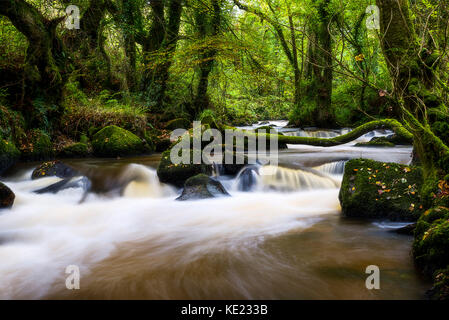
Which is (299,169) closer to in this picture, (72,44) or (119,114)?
(119,114)

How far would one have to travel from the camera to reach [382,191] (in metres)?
4.04

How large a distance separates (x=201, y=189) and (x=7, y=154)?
462 cm

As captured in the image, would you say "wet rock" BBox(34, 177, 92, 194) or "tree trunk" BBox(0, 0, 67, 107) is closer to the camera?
"wet rock" BBox(34, 177, 92, 194)

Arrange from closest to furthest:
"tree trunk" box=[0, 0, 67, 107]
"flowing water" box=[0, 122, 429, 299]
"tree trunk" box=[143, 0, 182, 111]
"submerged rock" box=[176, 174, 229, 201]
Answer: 1. "flowing water" box=[0, 122, 429, 299]
2. "submerged rock" box=[176, 174, 229, 201]
3. "tree trunk" box=[0, 0, 67, 107]
4. "tree trunk" box=[143, 0, 182, 111]

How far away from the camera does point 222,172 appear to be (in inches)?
273

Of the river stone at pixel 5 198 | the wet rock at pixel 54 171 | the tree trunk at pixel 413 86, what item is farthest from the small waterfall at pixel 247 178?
the river stone at pixel 5 198

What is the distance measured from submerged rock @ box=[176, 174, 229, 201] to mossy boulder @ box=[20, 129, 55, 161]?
176 inches

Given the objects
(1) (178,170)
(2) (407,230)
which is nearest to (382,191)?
(2) (407,230)

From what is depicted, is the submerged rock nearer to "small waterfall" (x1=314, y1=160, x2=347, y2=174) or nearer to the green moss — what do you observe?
"small waterfall" (x1=314, y1=160, x2=347, y2=174)

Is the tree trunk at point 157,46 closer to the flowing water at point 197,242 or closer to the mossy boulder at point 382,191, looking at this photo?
the flowing water at point 197,242

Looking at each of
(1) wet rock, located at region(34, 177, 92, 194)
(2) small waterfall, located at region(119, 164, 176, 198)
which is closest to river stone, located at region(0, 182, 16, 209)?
(1) wet rock, located at region(34, 177, 92, 194)

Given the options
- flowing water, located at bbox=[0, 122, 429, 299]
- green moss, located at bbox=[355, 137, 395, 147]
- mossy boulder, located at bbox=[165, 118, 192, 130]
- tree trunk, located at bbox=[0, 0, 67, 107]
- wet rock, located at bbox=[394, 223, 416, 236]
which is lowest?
flowing water, located at bbox=[0, 122, 429, 299]

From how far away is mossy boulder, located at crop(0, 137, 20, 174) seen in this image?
6574mm

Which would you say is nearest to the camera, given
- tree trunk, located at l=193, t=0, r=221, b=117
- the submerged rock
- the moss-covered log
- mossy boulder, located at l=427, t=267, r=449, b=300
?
mossy boulder, located at l=427, t=267, r=449, b=300
